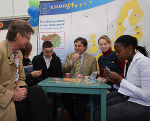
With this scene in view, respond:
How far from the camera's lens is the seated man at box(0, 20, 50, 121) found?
133 centimetres

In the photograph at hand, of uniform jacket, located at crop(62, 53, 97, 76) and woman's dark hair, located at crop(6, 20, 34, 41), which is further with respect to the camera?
uniform jacket, located at crop(62, 53, 97, 76)

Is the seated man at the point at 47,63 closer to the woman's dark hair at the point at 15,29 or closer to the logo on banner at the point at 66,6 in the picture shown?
the woman's dark hair at the point at 15,29

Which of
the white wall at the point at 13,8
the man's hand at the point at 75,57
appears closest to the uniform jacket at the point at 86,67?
the man's hand at the point at 75,57

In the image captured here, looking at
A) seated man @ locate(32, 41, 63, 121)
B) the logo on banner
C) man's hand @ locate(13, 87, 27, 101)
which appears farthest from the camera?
the logo on banner

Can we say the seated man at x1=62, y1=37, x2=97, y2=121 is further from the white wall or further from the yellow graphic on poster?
the white wall

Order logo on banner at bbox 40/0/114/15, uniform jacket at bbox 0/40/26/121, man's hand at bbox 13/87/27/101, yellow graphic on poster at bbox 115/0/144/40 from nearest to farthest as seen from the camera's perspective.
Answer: uniform jacket at bbox 0/40/26/121 < man's hand at bbox 13/87/27/101 < yellow graphic on poster at bbox 115/0/144/40 < logo on banner at bbox 40/0/114/15

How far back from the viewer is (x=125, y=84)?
1502 mm

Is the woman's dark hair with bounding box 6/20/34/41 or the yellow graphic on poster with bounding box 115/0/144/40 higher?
the yellow graphic on poster with bounding box 115/0/144/40

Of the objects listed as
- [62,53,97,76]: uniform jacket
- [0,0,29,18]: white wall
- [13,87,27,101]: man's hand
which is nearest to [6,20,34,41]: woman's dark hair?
[13,87,27,101]: man's hand

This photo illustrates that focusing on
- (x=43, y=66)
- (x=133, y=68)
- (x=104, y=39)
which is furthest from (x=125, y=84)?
(x=43, y=66)

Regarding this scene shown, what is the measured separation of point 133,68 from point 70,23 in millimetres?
2268

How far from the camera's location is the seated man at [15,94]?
1.33 metres

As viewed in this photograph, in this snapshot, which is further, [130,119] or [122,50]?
[122,50]

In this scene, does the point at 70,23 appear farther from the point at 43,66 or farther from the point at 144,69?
the point at 144,69
